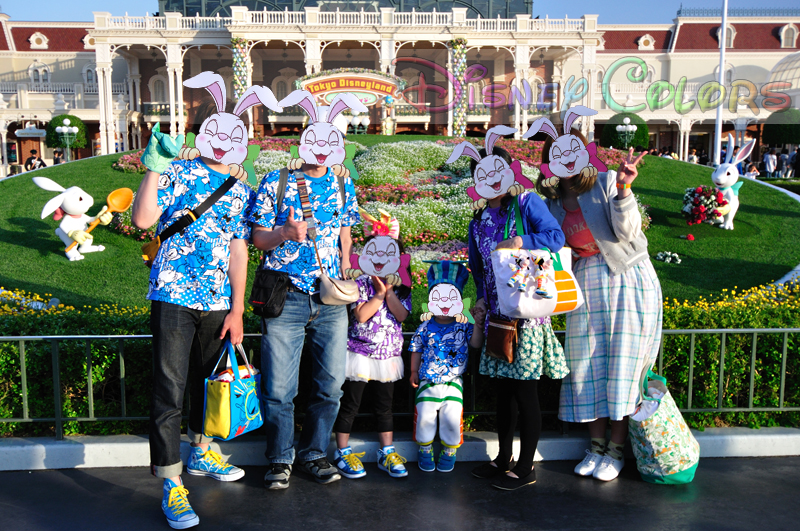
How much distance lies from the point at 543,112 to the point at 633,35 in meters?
11.2

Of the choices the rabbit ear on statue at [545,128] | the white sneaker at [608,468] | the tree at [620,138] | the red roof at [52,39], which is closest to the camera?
the rabbit ear on statue at [545,128]

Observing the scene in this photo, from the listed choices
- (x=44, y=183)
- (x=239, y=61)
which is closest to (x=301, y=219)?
(x=44, y=183)

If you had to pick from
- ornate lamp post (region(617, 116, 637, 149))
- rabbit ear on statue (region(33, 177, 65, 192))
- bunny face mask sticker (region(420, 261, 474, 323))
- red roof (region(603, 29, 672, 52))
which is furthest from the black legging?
red roof (region(603, 29, 672, 52))

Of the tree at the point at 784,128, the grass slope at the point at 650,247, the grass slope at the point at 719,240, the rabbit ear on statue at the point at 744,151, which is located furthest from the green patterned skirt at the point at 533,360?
the tree at the point at 784,128

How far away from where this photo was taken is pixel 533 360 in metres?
3.32

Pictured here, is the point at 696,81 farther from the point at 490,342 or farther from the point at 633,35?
the point at 490,342

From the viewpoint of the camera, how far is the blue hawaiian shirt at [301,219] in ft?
10.6

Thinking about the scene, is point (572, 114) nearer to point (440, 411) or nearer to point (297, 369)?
point (440, 411)

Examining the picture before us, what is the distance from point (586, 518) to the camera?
10.1ft

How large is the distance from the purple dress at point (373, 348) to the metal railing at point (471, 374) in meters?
0.40

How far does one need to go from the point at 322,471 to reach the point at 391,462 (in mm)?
409

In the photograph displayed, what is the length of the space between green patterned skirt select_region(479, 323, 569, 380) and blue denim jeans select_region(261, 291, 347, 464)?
0.84 m

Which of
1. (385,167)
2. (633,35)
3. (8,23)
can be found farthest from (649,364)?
(8,23)

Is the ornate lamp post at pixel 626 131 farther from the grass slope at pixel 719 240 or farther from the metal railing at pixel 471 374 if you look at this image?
the metal railing at pixel 471 374
